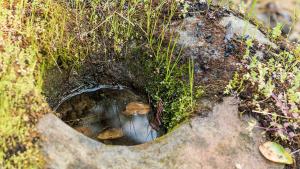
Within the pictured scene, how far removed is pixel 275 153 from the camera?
2760 millimetres

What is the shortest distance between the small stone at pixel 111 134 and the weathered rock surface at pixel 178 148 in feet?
2.28

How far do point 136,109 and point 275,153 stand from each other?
3.93ft

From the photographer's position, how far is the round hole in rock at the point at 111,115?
3371 millimetres

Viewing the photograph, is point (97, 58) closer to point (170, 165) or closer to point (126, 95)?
point (126, 95)

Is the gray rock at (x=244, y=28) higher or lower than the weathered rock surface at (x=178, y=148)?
higher

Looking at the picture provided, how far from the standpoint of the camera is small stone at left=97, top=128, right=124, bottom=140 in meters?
3.34

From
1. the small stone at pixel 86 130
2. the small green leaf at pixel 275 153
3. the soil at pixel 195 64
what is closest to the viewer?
the small green leaf at pixel 275 153

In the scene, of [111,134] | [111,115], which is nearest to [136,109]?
[111,115]

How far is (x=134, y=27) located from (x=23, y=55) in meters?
0.94

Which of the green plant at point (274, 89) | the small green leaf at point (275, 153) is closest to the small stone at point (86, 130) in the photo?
the green plant at point (274, 89)

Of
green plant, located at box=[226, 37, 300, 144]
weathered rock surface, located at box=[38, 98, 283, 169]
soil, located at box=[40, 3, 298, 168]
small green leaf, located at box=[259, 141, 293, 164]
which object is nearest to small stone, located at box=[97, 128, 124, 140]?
soil, located at box=[40, 3, 298, 168]

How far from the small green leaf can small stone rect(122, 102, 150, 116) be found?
1059mm

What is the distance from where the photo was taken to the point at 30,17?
316 centimetres

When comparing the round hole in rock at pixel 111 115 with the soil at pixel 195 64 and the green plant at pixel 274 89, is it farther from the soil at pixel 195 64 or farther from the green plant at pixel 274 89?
the green plant at pixel 274 89
